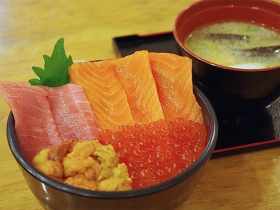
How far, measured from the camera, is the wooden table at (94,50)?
3.23 ft

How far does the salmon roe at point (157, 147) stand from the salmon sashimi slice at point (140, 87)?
0.05m

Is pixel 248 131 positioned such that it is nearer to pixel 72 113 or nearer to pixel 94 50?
pixel 72 113

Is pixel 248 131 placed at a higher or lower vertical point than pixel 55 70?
lower

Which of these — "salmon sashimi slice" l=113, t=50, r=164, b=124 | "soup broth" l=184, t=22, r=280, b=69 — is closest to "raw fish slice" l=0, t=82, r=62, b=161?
"salmon sashimi slice" l=113, t=50, r=164, b=124

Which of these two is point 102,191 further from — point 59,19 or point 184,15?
point 59,19

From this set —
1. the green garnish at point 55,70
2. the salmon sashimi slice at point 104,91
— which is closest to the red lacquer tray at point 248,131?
the salmon sashimi slice at point 104,91

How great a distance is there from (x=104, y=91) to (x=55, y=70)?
0.14 m

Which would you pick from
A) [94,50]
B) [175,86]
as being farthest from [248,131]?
[94,50]

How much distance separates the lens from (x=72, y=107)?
0.95 metres

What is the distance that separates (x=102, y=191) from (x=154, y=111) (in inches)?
12.4

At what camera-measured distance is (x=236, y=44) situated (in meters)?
1.29

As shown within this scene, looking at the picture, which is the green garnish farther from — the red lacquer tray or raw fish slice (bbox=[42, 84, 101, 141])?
the red lacquer tray

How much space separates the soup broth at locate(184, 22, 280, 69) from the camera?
47.6 inches

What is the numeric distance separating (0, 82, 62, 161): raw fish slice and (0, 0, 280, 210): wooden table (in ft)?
0.67
